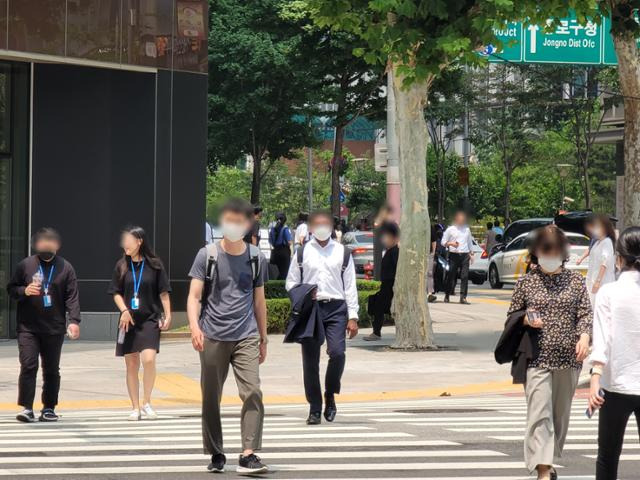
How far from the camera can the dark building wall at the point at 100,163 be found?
20281 millimetres

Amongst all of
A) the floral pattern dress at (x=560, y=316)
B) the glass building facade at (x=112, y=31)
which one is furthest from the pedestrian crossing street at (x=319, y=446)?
the glass building facade at (x=112, y=31)

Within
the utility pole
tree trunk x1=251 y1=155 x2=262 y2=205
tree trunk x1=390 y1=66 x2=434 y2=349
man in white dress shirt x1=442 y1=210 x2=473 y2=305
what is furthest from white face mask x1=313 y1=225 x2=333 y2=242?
tree trunk x1=251 y1=155 x2=262 y2=205

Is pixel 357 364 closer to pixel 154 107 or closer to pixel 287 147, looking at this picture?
pixel 154 107

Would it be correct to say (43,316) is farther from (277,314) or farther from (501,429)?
(277,314)

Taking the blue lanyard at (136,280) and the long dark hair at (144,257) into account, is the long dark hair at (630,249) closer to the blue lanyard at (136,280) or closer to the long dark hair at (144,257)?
the long dark hair at (144,257)

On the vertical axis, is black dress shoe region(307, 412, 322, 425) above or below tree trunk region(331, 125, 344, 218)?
below

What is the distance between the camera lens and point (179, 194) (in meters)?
21.0

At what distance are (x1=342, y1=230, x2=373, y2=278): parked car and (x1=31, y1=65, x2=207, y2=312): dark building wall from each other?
647 inches

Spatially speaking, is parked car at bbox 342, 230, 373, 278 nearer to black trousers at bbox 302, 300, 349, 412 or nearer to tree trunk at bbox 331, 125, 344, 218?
tree trunk at bbox 331, 125, 344, 218

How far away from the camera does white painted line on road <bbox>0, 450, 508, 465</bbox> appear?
9.79m

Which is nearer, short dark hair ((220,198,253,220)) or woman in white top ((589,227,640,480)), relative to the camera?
→ woman in white top ((589,227,640,480))

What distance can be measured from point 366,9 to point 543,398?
10.4m

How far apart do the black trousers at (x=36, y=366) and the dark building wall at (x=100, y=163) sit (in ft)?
25.5

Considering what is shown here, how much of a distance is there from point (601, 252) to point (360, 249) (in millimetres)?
21550
